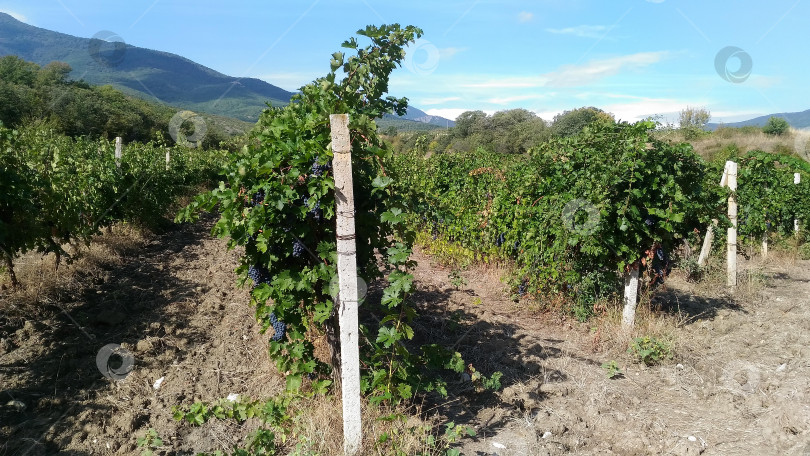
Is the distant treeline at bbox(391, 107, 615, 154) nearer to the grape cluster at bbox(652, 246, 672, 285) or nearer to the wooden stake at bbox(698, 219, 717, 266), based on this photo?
the wooden stake at bbox(698, 219, 717, 266)

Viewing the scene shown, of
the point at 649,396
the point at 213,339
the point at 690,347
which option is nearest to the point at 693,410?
the point at 649,396

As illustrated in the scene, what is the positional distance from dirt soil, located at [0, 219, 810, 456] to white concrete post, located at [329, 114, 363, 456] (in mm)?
812

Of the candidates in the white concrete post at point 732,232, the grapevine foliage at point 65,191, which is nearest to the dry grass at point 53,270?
the grapevine foliage at point 65,191

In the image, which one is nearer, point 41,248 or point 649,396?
point 649,396

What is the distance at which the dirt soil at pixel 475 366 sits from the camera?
334 centimetres

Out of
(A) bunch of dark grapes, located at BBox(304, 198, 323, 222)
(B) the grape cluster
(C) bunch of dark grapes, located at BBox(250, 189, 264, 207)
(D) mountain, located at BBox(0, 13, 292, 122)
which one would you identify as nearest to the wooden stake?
(B) the grape cluster

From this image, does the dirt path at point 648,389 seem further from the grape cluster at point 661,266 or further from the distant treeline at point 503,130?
the distant treeline at point 503,130

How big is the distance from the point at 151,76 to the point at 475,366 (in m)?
190

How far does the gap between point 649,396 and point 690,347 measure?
122 centimetres

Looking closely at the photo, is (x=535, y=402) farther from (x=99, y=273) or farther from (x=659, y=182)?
(x=99, y=273)

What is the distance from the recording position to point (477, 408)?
3768 millimetres

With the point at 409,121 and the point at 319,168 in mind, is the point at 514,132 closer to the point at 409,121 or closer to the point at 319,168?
the point at 409,121

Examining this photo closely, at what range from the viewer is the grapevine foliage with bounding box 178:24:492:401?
293 centimetres

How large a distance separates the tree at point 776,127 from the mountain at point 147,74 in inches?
2989
